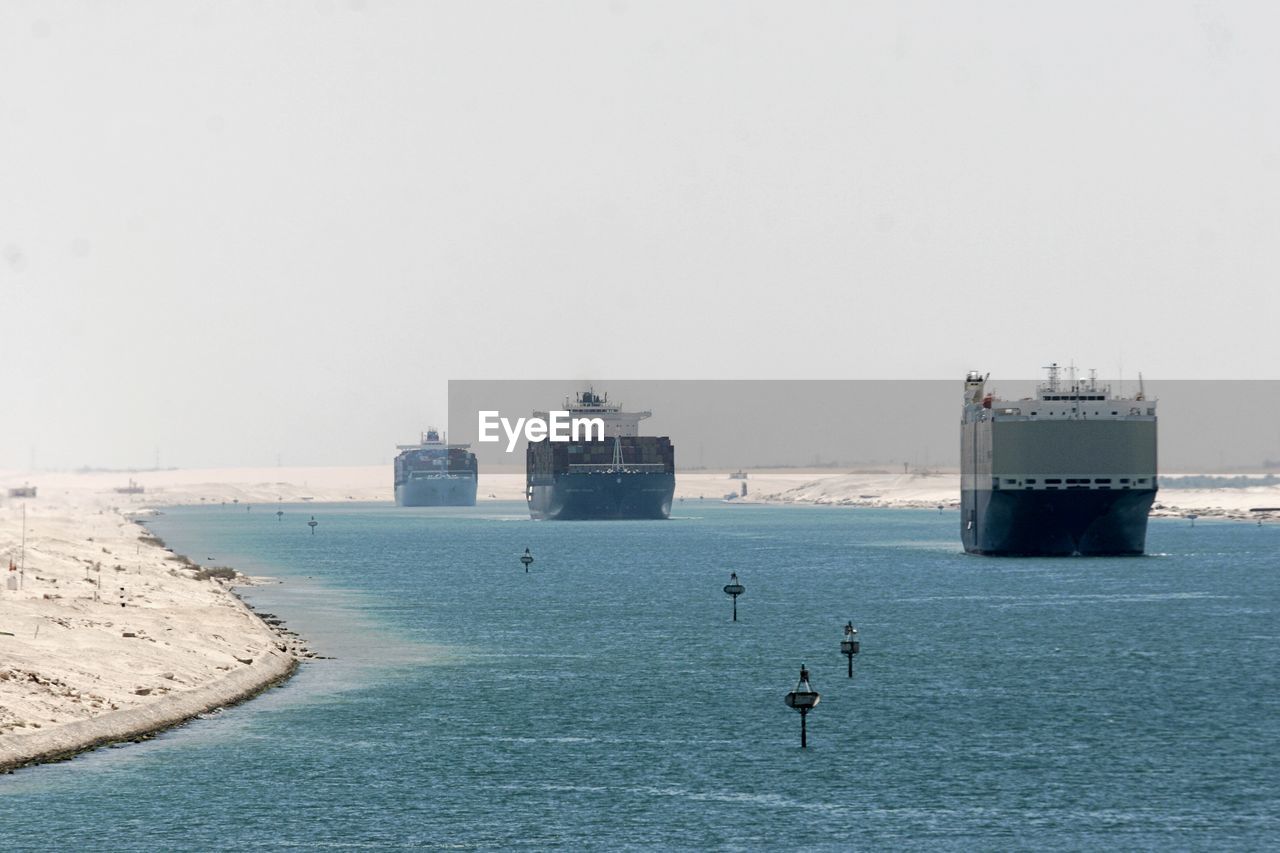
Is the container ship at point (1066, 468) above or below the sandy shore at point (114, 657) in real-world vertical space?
above

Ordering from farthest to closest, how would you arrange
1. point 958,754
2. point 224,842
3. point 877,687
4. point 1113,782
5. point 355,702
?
1. point 877,687
2. point 355,702
3. point 958,754
4. point 1113,782
5. point 224,842

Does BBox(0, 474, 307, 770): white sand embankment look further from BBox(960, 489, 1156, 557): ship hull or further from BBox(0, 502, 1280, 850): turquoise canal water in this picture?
BBox(960, 489, 1156, 557): ship hull

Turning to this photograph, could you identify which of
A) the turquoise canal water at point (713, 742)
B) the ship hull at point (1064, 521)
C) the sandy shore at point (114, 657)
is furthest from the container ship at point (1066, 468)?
the sandy shore at point (114, 657)

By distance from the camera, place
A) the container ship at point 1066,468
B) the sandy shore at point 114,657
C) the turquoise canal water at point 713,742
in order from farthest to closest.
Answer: the container ship at point 1066,468
the sandy shore at point 114,657
the turquoise canal water at point 713,742

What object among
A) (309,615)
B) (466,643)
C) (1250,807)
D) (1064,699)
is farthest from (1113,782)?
(309,615)

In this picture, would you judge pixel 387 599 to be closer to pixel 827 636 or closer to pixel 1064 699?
pixel 827 636

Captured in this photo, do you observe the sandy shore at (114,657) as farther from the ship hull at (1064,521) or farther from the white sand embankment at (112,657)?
the ship hull at (1064,521)
